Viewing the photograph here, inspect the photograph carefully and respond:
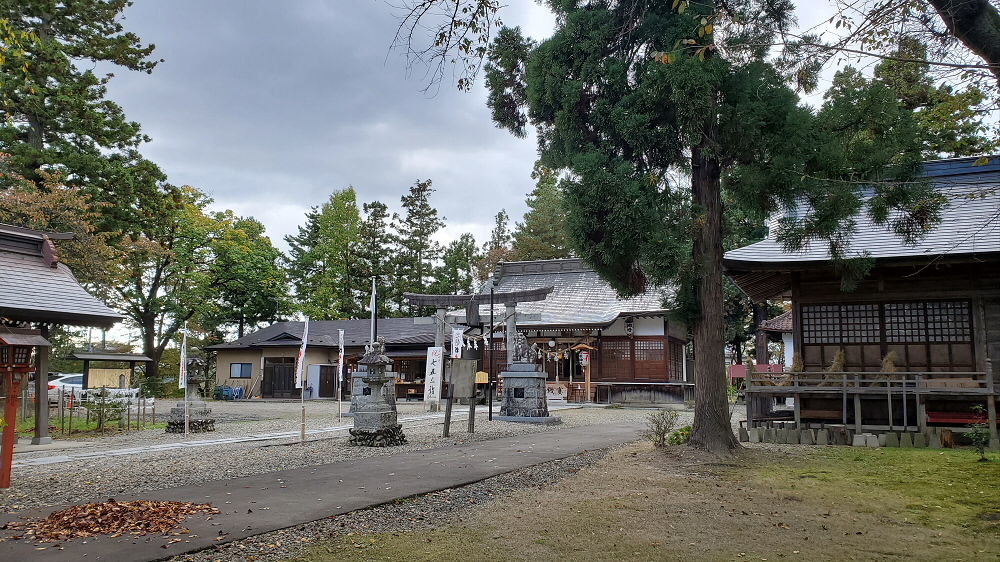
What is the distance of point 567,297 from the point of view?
30734 mm

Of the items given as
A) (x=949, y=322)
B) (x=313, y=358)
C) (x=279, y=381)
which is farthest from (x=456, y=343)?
(x=279, y=381)

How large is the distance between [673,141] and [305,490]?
22.2ft

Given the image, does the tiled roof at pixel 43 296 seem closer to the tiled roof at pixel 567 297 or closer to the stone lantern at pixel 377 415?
the stone lantern at pixel 377 415

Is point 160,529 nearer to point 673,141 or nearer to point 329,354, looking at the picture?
point 673,141

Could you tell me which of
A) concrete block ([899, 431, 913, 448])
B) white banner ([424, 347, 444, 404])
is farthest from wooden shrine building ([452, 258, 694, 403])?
concrete block ([899, 431, 913, 448])

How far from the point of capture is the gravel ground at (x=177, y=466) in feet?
22.9

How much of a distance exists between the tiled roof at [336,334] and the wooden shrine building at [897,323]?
67.8 feet

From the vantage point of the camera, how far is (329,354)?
1356 inches

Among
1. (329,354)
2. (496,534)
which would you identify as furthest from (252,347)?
(496,534)

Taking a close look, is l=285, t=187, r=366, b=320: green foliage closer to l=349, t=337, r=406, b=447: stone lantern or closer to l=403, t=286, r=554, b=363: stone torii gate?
l=403, t=286, r=554, b=363: stone torii gate

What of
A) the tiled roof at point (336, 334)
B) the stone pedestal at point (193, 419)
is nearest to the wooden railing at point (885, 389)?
the stone pedestal at point (193, 419)

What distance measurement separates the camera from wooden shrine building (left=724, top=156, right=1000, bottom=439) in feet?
38.0

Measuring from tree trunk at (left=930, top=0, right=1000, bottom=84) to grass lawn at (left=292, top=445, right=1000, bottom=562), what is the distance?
364cm

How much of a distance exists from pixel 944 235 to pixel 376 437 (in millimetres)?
11203
